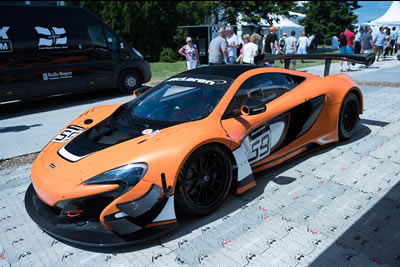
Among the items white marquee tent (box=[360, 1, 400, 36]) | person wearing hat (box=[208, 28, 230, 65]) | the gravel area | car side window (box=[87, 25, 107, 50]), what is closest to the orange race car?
the gravel area

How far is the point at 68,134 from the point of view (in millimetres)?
3459

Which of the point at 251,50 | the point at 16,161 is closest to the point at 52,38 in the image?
the point at 16,161

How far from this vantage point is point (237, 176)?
10.0 feet

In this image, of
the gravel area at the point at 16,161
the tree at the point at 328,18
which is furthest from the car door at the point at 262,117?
the tree at the point at 328,18

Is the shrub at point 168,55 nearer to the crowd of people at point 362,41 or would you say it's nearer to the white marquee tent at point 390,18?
the crowd of people at point 362,41

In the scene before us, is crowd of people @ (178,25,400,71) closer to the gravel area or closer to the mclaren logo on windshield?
the mclaren logo on windshield

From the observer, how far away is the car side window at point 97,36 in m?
8.20

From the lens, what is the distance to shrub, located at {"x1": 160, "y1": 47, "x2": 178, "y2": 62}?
2077 cm

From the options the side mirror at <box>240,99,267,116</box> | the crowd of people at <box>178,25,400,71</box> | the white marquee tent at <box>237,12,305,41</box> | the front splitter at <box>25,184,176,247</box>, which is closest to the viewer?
the front splitter at <box>25,184,176,247</box>

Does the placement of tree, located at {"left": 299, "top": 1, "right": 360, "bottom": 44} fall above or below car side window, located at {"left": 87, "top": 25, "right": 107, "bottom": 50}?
above

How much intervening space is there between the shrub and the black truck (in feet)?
39.2

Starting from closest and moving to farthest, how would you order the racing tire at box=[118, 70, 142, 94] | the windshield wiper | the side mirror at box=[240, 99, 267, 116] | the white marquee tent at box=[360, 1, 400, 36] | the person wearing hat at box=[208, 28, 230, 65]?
the side mirror at box=[240, 99, 267, 116] < the windshield wiper < the person wearing hat at box=[208, 28, 230, 65] < the racing tire at box=[118, 70, 142, 94] < the white marquee tent at box=[360, 1, 400, 36]

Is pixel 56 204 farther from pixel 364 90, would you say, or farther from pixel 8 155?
pixel 364 90

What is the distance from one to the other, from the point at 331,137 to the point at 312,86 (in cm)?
73
